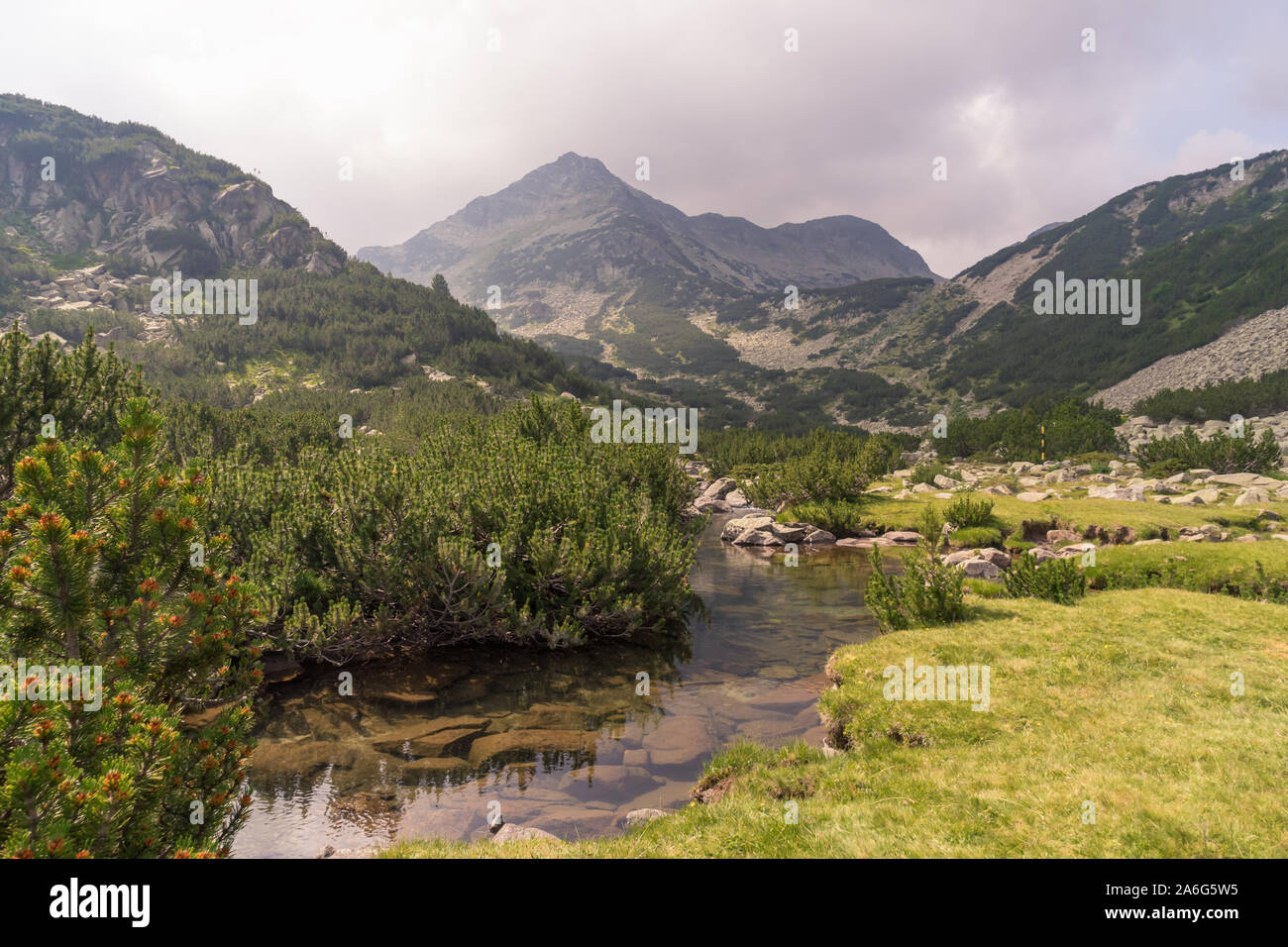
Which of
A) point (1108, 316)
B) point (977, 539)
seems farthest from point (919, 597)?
point (1108, 316)

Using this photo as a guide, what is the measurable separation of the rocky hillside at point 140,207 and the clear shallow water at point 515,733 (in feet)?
420

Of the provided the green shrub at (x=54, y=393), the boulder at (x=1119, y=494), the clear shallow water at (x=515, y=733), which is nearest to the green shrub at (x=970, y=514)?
the boulder at (x=1119, y=494)

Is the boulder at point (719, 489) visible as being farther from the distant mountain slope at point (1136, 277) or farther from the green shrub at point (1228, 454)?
the distant mountain slope at point (1136, 277)

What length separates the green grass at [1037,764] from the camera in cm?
521

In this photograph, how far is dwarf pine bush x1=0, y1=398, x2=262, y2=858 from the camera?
9.81 ft

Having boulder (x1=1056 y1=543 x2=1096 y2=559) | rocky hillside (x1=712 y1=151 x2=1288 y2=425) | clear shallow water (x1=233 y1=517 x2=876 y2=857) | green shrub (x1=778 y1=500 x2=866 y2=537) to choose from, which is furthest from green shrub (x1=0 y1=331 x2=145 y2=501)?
rocky hillside (x1=712 y1=151 x2=1288 y2=425)

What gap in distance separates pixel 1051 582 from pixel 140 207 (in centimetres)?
17489

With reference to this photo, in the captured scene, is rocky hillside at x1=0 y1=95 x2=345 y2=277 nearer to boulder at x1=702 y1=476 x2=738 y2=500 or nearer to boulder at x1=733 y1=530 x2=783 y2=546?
boulder at x1=702 y1=476 x2=738 y2=500

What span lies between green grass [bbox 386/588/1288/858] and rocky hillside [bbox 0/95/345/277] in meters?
134

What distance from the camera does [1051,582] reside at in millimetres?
13750

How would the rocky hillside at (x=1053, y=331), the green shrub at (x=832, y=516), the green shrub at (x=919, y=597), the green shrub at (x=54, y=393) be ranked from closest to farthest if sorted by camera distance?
the green shrub at (x=54, y=393), the green shrub at (x=919, y=597), the green shrub at (x=832, y=516), the rocky hillside at (x=1053, y=331)

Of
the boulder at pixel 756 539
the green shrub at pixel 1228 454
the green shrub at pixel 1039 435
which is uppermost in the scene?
the green shrub at pixel 1039 435
